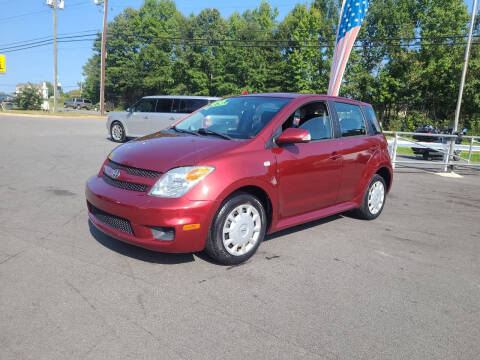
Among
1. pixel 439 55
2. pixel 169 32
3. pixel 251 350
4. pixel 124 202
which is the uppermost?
pixel 169 32

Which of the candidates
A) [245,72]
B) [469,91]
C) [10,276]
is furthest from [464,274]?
[245,72]

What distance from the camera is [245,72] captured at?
49.6m

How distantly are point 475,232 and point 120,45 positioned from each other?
60040mm

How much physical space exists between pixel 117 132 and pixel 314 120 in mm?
11970

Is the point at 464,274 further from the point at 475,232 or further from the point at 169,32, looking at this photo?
the point at 169,32

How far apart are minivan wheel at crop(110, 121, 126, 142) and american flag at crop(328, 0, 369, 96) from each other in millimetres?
8206

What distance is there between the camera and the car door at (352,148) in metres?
4.92

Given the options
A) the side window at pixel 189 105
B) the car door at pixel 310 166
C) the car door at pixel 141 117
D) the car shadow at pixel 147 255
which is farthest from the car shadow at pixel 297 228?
the car door at pixel 141 117

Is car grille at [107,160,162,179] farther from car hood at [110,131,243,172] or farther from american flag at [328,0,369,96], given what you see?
american flag at [328,0,369,96]

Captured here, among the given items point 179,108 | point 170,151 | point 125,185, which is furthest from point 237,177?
point 179,108

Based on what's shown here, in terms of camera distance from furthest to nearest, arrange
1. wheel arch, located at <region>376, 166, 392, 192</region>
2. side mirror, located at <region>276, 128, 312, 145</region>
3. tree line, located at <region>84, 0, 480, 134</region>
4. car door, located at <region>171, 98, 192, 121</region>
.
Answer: tree line, located at <region>84, 0, 480, 134</region> < car door, located at <region>171, 98, 192, 121</region> < wheel arch, located at <region>376, 166, 392, 192</region> < side mirror, located at <region>276, 128, 312, 145</region>

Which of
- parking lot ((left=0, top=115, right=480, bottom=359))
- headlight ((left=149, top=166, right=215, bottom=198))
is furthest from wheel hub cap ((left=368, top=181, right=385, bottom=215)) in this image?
headlight ((left=149, top=166, right=215, bottom=198))

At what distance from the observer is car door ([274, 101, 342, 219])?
160 inches

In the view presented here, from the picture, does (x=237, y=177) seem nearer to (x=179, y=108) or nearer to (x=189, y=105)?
(x=189, y=105)
